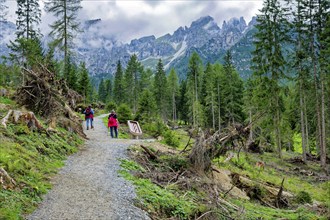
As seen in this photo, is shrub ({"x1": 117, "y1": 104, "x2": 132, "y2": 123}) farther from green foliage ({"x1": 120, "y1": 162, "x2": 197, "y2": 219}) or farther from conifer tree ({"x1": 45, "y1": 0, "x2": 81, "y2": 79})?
green foliage ({"x1": 120, "y1": 162, "x2": 197, "y2": 219})

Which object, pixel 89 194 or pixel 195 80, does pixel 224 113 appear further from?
pixel 89 194

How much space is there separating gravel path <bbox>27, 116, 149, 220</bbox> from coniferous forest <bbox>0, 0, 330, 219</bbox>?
47 centimetres

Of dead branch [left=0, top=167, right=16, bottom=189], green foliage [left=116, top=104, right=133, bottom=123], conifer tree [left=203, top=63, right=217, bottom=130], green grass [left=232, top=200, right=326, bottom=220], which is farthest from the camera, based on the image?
conifer tree [left=203, top=63, right=217, bottom=130]

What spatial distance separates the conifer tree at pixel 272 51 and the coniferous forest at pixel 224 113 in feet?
0.29

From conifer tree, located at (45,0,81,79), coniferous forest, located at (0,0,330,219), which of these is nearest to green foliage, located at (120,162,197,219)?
coniferous forest, located at (0,0,330,219)

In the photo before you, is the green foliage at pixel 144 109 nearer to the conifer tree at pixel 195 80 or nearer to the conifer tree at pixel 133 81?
the conifer tree at pixel 195 80

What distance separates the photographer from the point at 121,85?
78.8m

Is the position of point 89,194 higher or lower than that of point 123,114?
lower

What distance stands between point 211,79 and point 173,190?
4204 centimetres

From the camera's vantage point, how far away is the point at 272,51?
93.7 feet

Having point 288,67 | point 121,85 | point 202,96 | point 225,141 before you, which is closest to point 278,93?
point 288,67

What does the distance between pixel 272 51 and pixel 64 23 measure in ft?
72.5

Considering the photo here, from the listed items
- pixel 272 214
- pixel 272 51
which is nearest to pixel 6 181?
pixel 272 214

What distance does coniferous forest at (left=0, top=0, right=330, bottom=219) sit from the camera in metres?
10.8
